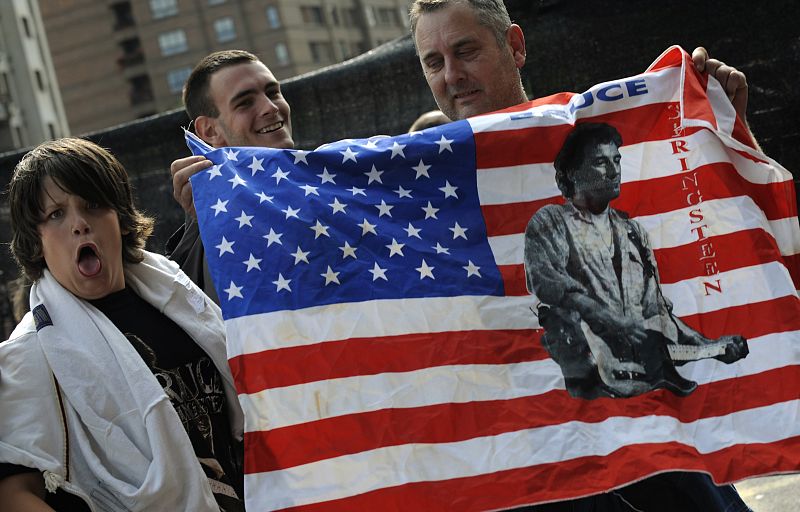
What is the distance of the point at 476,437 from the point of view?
3.07m

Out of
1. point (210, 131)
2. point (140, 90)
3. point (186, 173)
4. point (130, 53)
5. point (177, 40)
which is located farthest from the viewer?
point (130, 53)

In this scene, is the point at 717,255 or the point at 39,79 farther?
the point at 39,79

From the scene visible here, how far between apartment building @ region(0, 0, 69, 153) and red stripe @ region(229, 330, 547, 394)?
172 ft

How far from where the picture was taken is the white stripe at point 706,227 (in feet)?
10.7

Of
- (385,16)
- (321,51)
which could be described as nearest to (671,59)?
(321,51)

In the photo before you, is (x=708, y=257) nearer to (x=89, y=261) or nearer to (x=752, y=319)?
A: (x=752, y=319)

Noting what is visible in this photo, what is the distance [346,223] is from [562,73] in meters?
2.92

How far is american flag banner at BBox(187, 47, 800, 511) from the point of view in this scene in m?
3.02

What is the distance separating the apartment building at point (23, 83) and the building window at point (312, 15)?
Answer: 23022mm

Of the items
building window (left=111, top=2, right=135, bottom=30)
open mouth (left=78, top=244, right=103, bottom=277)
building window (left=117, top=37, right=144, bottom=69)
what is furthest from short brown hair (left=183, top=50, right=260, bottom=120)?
building window (left=111, top=2, right=135, bottom=30)

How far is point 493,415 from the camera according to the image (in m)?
3.10

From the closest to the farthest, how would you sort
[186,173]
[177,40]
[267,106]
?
[186,173]
[267,106]
[177,40]

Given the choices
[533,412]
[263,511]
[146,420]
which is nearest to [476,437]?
[533,412]

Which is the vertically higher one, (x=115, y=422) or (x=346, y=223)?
(x=346, y=223)
